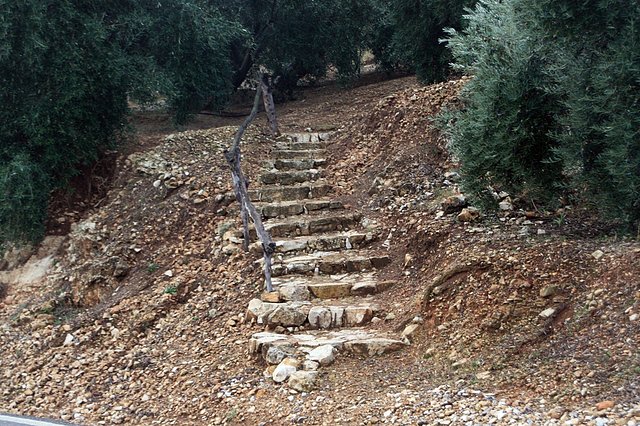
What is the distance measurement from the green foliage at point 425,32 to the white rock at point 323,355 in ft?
22.4

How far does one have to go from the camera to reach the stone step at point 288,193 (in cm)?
913

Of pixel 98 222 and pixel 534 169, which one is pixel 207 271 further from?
pixel 534 169

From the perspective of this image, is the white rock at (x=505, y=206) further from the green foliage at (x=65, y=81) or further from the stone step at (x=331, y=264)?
the green foliage at (x=65, y=81)

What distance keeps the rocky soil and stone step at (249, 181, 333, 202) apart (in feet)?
1.30

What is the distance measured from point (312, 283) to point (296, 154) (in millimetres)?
4311

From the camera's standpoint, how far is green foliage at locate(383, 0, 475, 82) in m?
10.8

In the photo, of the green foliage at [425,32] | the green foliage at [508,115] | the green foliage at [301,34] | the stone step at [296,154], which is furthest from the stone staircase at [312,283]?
the green foliage at [301,34]

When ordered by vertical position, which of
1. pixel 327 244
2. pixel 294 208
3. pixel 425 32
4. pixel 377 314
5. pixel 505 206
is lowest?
pixel 377 314

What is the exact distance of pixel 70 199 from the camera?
9859mm

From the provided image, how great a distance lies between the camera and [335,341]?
5723 mm

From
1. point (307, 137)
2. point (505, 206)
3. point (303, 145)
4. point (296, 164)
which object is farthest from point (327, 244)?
point (307, 137)

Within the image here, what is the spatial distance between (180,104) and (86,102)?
8.94 feet

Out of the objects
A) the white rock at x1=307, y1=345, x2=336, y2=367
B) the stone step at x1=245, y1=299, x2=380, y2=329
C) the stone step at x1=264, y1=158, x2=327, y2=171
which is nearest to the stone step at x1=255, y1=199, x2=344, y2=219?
the stone step at x1=264, y1=158, x2=327, y2=171

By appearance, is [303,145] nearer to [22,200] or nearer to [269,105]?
[269,105]
